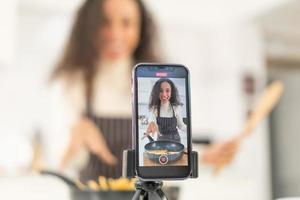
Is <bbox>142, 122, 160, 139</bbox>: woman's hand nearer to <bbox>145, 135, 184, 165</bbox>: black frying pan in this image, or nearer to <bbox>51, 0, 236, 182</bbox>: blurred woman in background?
<bbox>145, 135, 184, 165</bbox>: black frying pan

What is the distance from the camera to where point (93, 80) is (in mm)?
2068

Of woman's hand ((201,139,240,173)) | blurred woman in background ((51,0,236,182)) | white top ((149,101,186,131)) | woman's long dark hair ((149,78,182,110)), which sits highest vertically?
blurred woman in background ((51,0,236,182))

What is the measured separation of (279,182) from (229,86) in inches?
32.9

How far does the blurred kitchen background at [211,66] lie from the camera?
193 cm

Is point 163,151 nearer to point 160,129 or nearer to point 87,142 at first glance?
point 160,129

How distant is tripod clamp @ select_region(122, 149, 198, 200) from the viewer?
15.9 inches

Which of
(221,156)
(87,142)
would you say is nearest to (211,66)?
(87,142)

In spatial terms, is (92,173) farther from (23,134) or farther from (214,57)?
(214,57)

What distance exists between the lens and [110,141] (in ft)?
6.15

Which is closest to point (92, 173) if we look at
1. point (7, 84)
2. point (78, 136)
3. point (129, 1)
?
point (78, 136)

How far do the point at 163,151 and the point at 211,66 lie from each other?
2.09m

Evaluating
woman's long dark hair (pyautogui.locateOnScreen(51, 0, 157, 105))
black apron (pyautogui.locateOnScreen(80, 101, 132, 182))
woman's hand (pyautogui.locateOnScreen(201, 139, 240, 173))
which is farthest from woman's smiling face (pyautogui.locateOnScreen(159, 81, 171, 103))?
woman's long dark hair (pyautogui.locateOnScreen(51, 0, 157, 105))

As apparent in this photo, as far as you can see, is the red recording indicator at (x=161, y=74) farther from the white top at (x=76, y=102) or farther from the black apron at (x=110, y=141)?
the white top at (x=76, y=102)

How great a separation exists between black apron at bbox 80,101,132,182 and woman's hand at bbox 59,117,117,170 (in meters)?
0.02
